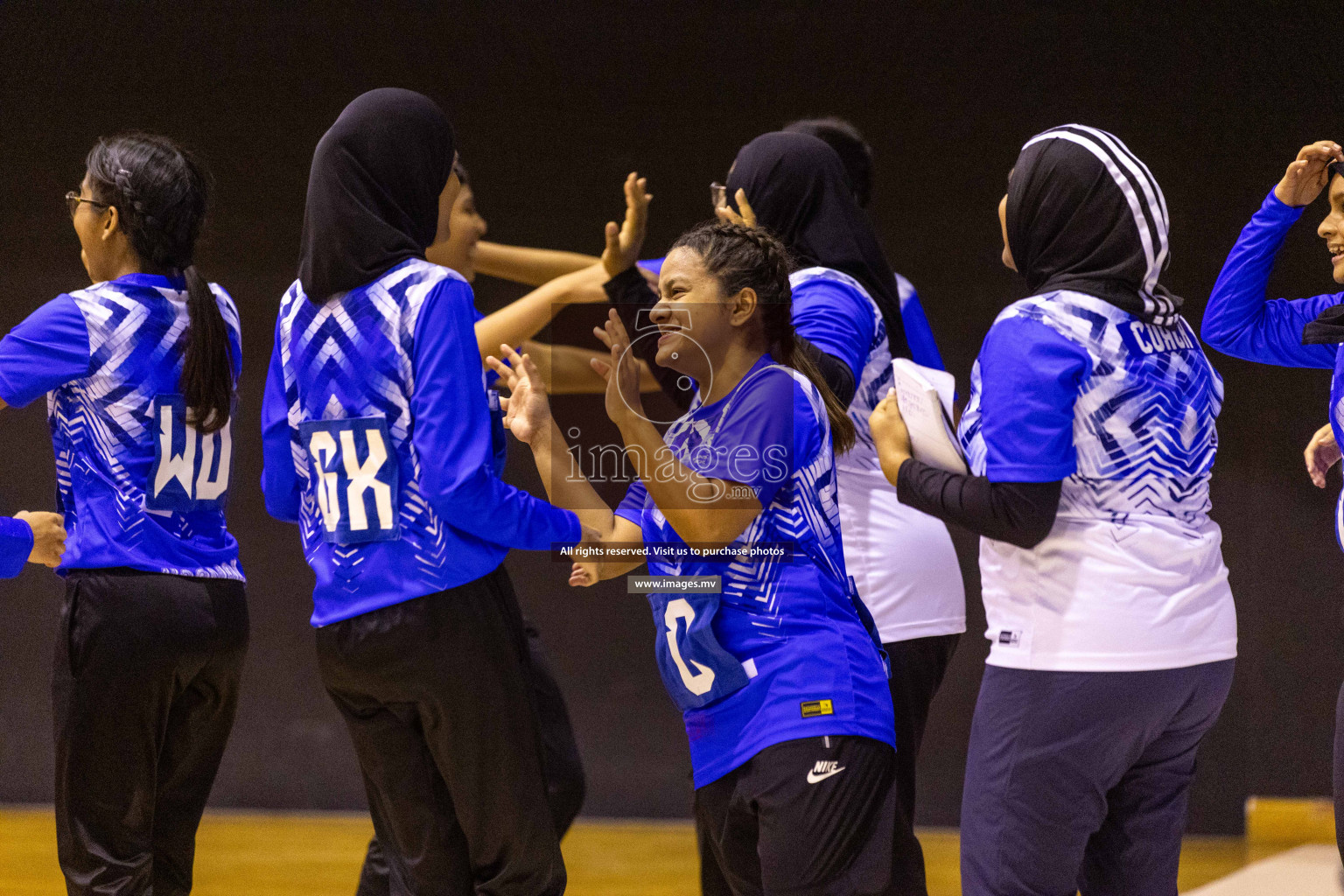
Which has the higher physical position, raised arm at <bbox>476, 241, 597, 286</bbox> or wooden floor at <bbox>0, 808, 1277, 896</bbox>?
raised arm at <bbox>476, 241, 597, 286</bbox>

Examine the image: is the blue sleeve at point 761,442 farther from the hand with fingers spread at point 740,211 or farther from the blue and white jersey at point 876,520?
the hand with fingers spread at point 740,211

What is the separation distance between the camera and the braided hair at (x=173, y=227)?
2191 millimetres

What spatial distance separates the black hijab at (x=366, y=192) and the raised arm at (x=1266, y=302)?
4.77 ft

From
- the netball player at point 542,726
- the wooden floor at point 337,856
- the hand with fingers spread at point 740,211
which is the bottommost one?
the wooden floor at point 337,856

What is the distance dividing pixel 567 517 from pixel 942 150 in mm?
2547

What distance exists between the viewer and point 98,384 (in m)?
2.11

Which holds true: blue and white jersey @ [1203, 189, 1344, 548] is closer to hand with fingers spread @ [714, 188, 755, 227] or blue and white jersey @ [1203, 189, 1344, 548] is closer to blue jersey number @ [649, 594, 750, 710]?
hand with fingers spread @ [714, 188, 755, 227]

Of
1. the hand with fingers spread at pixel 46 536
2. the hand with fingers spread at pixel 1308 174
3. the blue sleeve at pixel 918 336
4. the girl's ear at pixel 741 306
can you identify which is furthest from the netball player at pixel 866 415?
the hand with fingers spread at pixel 46 536

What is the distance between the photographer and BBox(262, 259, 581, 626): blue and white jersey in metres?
1.76

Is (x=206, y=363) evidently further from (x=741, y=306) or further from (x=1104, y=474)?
(x=1104, y=474)

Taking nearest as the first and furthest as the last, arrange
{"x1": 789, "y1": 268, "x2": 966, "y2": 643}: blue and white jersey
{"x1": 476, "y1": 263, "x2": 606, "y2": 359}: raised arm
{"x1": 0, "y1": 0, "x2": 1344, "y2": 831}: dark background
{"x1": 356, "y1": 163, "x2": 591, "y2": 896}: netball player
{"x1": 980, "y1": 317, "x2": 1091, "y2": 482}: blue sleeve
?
{"x1": 980, "y1": 317, "x2": 1091, "y2": 482}: blue sleeve, {"x1": 789, "y1": 268, "x2": 966, "y2": 643}: blue and white jersey, {"x1": 356, "y1": 163, "x2": 591, "y2": 896}: netball player, {"x1": 476, "y1": 263, "x2": 606, "y2": 359}: raised arm, {"x1": 0, "y1": 0, "x2": 1344, "y2": 831}: dark background

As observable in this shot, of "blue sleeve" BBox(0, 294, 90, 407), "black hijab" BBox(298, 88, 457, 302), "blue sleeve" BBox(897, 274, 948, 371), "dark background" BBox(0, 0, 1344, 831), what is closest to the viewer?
"black hijab" BBox(298, 88, 457, 302)

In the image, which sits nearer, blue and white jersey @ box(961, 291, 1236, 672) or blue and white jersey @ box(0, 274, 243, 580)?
blue and white jersey @ box(961, 291, 1236, 672)

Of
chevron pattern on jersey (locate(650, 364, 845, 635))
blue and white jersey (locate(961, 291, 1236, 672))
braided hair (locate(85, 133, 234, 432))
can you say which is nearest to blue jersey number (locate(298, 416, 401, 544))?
chevron pattern on jersey (locate(650, 364, 845, 635))
